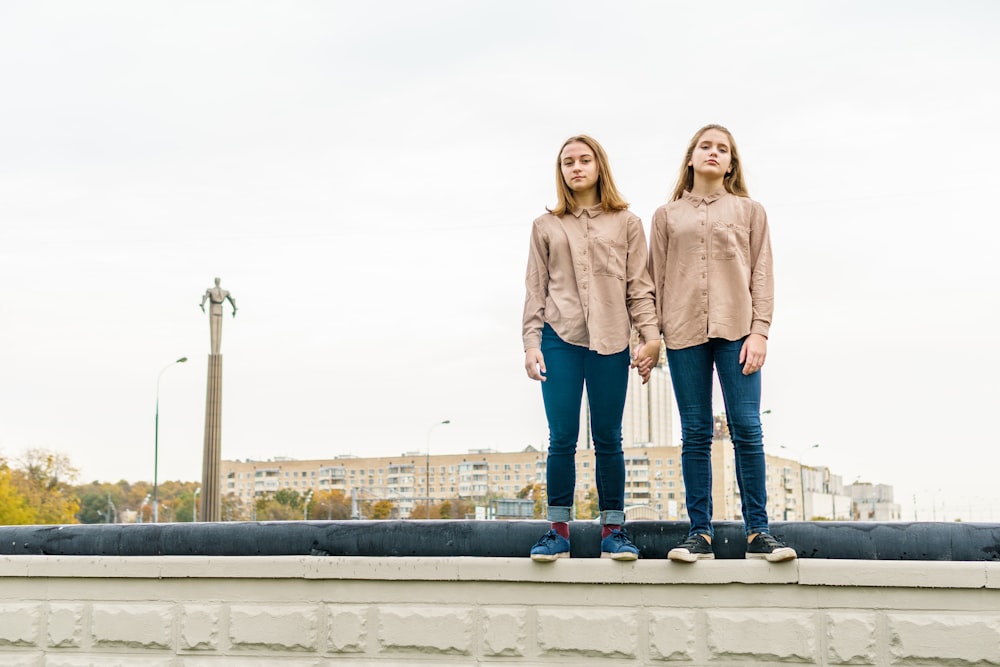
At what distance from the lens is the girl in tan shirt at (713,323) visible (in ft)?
15.0

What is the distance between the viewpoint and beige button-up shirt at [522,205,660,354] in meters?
4.70

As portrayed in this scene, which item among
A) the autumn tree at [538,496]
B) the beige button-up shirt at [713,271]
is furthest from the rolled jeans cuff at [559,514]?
the autumn tree at [538,496]

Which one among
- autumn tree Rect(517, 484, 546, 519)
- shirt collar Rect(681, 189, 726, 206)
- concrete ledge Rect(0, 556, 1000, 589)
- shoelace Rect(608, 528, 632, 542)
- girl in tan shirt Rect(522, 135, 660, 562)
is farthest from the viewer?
autumn tree Rect(517, 484, 546, 519)

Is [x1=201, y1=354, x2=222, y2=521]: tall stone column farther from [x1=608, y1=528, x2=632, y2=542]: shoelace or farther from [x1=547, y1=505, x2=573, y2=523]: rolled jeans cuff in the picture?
[x1=608, y1=528, x2=632, y2=542]: shoelace

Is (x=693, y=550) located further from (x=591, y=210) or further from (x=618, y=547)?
(x=591, y=210)

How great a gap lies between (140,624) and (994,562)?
360 centimetres

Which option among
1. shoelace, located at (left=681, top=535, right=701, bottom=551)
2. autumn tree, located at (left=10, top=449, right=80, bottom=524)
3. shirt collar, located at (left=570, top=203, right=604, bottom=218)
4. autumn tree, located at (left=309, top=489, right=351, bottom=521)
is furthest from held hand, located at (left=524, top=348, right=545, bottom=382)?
autumn tree, located at (left=309, top=489, right=351, bottom=521)

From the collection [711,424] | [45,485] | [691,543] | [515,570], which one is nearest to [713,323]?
[711,424]

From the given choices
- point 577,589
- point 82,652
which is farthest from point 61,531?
point 577,589

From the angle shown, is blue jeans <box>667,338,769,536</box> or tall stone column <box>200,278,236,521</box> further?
tall stone column <box>200,278,236,521</box>

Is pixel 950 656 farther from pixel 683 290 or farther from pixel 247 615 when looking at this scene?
pixel 247 615

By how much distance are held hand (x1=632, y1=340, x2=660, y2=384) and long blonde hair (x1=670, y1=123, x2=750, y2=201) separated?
79 centimetres

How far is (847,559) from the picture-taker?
4.44 meters

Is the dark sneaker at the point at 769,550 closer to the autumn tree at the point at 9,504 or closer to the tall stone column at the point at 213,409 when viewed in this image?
the tall stone column at the point at 213,409
